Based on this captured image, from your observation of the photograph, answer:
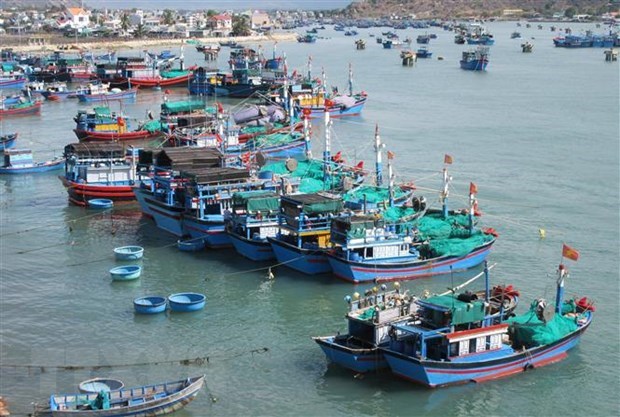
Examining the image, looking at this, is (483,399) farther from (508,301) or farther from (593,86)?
(593,86)

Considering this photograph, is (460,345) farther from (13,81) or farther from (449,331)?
(13,81)

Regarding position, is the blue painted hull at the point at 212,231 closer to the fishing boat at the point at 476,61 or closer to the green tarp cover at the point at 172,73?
the green tarp cover at the point at 172,73

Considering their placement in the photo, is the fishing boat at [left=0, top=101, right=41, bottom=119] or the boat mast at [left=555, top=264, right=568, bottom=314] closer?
the boat mast at [left=555, top=264, right=568, bottom=314]

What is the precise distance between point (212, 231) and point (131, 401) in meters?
15.2

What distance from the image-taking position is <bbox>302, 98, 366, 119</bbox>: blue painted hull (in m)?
68.9

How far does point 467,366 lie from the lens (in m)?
A: 23.5

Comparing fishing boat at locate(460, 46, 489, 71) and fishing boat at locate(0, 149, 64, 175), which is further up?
fishing boat at locate(460, 46, 489, 71)

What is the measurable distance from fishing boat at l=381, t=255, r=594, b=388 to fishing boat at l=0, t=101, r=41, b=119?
2136 inches

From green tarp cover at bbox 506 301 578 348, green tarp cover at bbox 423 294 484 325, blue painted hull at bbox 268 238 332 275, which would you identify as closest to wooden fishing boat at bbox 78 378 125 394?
green tarp cover at bbox 423 294 484 325

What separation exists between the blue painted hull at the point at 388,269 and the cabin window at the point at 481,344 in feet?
25.9

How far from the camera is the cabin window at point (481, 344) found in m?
23.6

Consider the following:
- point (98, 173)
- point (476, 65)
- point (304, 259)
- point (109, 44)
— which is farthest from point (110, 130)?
point (109, 44)

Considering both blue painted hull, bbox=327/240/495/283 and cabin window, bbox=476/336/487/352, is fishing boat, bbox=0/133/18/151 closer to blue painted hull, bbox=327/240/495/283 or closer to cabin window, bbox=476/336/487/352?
blue painted hull, bbox=327/240/495/283

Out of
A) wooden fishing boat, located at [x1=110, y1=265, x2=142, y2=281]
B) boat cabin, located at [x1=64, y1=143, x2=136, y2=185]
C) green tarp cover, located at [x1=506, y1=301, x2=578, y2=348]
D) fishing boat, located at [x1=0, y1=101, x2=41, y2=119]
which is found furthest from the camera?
fishing boat, located at [x1=0, y1=101, x2=41, y2=119]
